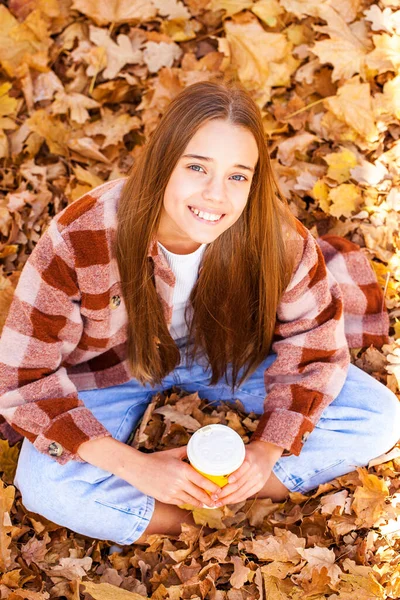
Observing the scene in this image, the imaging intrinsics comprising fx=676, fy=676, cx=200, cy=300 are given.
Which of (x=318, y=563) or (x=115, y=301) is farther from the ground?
(x=115, y=301)

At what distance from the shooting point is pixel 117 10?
131 inches

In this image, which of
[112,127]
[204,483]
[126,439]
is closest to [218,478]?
[204,483]

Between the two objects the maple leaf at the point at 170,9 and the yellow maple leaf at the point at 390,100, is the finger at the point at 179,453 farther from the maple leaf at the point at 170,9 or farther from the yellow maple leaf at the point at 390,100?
the maple leaf at the point at 170,9

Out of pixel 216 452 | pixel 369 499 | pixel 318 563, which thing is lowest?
pixel 318 563

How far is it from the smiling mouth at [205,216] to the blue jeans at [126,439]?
2.41 feet

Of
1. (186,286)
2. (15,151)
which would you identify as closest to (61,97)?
(15,151)

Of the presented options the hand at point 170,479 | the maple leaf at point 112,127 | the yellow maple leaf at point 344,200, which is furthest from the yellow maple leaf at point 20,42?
the hand at point 170,479

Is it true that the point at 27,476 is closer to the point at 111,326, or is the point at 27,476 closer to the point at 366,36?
the point at 111,326

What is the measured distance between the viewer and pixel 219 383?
257 centimetres

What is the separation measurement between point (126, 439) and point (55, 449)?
409mm

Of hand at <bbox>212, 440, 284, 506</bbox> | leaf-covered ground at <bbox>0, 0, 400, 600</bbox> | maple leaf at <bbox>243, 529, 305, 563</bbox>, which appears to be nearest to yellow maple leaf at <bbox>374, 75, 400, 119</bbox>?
leaf-covered ground at <bbox>0, 0, 400, 600</bbox>

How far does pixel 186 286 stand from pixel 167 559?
2.98ft

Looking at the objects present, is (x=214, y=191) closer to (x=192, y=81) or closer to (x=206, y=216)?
(x=206, y=216)

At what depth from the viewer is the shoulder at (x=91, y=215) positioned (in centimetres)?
199
